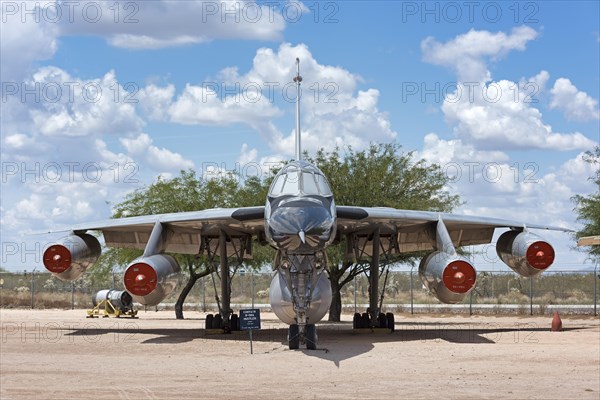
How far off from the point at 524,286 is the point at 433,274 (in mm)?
56503

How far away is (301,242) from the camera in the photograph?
16.8 metres

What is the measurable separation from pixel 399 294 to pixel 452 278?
50607mm

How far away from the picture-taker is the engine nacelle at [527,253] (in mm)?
21562

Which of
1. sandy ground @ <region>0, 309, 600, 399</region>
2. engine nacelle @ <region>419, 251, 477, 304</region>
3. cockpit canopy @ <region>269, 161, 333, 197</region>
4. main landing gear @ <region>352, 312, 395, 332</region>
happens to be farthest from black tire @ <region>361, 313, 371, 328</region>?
cockpit canopy @ <region>269, 161, 333, 197</region>

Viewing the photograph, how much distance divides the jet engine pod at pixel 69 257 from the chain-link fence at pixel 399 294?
3374 mm

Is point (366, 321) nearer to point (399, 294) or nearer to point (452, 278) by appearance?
point (452, 278)

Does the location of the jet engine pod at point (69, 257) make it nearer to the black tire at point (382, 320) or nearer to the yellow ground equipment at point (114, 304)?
the black tire at point (382, 320)

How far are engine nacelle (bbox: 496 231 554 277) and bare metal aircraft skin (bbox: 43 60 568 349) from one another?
0.02 metres

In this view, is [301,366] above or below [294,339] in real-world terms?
below

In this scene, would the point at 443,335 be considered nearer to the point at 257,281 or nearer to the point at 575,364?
the point at 575,364

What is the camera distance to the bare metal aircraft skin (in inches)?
698

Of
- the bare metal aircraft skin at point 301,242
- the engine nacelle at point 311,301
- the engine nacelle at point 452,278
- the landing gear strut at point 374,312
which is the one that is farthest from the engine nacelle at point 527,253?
the engine nacelle at point 311,301

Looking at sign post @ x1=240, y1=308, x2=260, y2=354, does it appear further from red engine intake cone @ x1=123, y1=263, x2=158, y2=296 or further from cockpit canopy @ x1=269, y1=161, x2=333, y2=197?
red engine intake cone @ x1=123, y1=263, x2=158, y2=296

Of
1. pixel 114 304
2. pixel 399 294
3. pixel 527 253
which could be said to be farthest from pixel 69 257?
pixel 399 294
